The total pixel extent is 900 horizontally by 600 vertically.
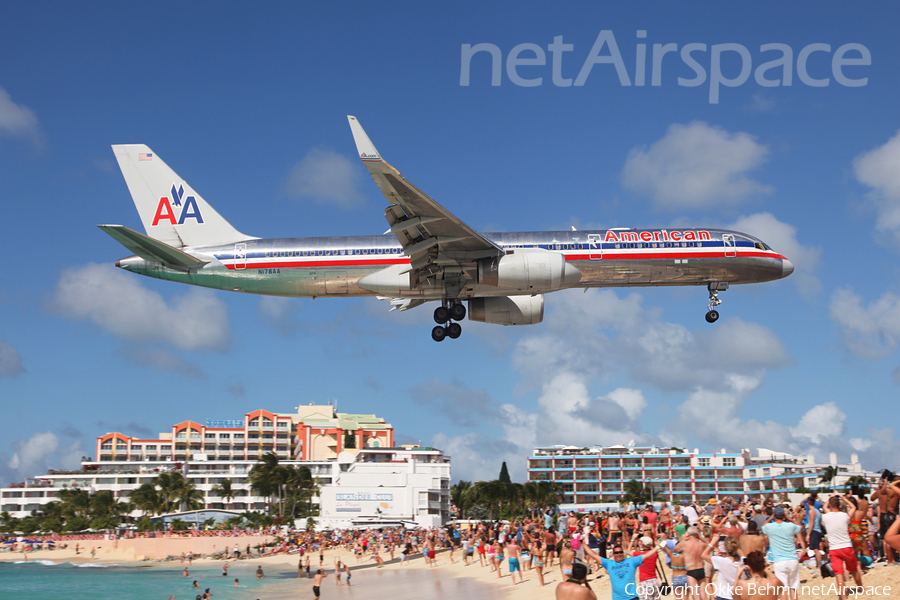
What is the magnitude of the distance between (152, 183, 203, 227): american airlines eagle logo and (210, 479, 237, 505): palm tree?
97269mm

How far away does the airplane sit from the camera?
97.7 feet

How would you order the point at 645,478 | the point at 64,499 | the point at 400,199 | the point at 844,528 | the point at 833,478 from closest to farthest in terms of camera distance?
1. the point at 844,528
2. the point at 400,199
3. the point at 833,478
4. the point at 64,499
5. the point at 645,478

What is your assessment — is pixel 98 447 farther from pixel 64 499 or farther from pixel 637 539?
pixel 637 539

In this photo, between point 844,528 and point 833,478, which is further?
point 833,478

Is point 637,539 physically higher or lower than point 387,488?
higher

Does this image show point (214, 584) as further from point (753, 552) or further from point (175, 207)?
point (753, 552)

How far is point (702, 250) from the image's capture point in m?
31.9

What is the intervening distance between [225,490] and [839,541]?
12113 centimetres

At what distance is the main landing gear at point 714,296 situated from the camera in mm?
33094

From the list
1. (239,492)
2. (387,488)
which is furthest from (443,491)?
(239,492)

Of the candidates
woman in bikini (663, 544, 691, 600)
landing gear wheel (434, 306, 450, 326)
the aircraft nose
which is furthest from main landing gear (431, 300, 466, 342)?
woman in bikini (663, 544, 691, 600)

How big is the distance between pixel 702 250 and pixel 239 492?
110771mm

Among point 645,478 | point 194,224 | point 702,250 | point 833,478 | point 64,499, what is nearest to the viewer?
point 702,250

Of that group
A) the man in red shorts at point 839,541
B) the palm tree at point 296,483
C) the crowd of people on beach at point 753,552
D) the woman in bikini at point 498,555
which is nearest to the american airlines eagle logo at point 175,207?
the woman in bikini at point 498,555
